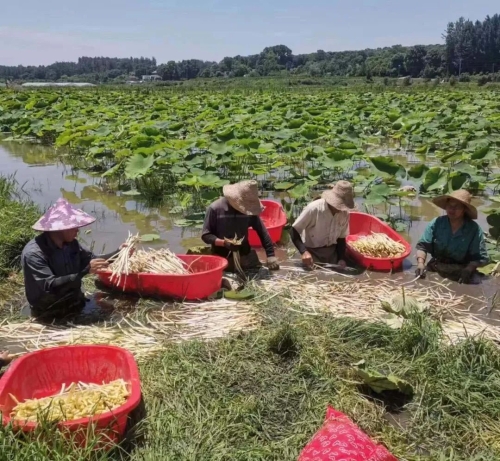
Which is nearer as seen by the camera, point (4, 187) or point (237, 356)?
point (237, 356)

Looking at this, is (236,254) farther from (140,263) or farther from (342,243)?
(342,243)

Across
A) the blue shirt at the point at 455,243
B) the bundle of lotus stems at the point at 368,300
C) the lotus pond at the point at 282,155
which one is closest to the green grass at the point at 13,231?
the lotus pond at the point at 282,155

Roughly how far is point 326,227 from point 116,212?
3.63m

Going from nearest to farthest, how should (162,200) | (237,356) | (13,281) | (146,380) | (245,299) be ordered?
(146,380), (237,356), (245,299), (13,281), (162,200)

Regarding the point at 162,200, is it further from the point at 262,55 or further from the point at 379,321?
the point at 262,55

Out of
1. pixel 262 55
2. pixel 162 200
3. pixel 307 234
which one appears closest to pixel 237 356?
pixel 307 234

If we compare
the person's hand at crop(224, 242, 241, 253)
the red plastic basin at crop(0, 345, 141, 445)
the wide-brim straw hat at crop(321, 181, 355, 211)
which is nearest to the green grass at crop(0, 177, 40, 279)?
the person's hand at crop(224, 242, 241, 253)

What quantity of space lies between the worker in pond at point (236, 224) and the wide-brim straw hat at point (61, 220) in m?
1.31

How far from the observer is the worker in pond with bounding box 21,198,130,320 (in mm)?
3729

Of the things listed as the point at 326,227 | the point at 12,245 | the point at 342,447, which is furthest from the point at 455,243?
the point at 12,245

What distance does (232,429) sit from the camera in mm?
2680

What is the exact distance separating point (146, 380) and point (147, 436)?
1.58 ft

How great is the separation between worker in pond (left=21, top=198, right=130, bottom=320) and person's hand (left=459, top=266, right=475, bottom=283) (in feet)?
10.3

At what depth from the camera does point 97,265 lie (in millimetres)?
4031
